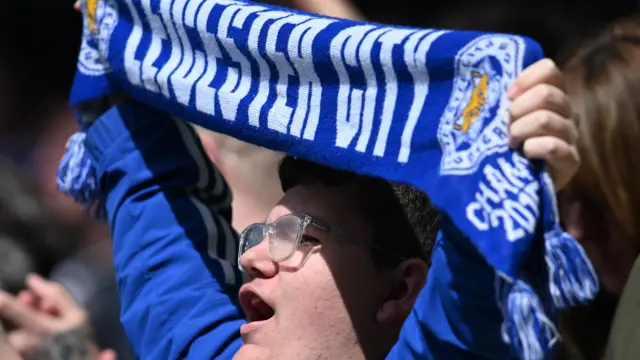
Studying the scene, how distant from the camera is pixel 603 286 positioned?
139 cm

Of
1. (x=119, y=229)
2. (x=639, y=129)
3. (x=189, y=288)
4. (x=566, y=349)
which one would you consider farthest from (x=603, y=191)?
(x=119, y=229)

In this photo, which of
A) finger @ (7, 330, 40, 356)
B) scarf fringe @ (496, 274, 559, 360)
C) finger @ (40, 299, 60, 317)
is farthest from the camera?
finger @ (40, 299, 60, 317)

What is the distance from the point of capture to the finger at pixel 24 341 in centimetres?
183

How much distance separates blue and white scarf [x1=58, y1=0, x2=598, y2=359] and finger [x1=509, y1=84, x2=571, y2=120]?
0.8 inches

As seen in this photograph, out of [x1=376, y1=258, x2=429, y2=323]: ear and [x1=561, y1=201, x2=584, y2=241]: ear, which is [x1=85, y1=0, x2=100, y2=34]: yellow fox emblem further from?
[x1=561, y1=201, x2=584, y2=241]: ear

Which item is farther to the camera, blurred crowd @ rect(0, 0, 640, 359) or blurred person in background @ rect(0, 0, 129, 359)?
blurred person in background @ rect(0, 0, 129, 359)

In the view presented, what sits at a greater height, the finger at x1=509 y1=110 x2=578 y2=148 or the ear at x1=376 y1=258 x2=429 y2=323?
the finger at x1=509 y1=110 x2=578 y2=148

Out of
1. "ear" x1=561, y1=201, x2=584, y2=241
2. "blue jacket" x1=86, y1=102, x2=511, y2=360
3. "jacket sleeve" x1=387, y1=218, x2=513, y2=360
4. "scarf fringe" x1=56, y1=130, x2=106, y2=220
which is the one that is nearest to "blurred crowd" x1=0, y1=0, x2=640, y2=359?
"ear" x1=561, y1=201, x2=584, y2=241

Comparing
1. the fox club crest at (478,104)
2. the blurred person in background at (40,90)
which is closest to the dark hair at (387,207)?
the fox club crest at (478,104)

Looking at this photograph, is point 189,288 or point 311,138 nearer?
point 311,138

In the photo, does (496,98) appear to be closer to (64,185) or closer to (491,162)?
(491,162)

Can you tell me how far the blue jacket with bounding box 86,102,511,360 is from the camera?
1.48 metres

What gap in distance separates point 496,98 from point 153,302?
74 cm

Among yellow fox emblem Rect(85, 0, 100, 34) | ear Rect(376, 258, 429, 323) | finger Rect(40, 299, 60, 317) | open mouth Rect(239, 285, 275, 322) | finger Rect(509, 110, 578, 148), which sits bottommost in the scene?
finger Rect(40, 299, 60, 317)
